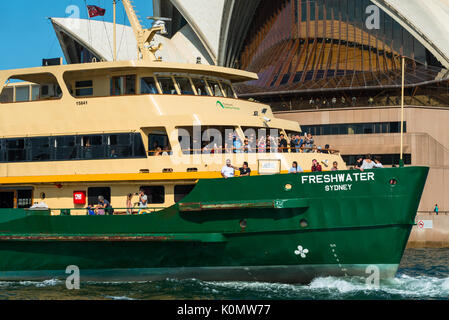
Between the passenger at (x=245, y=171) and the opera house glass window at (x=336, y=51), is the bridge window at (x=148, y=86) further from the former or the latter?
the opera house glass window at (x=336, y=51)

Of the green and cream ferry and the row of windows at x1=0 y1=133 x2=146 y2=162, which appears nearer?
the green and cream ferry

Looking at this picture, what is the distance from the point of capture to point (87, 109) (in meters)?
19.7

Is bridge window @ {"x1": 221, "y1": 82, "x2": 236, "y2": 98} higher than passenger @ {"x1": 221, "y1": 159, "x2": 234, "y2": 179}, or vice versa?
bridge window @ {"x1": 221, "y1": 82, "x2": 236, "y2": 98}

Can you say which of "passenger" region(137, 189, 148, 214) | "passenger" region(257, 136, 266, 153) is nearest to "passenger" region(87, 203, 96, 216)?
"passenger" region(137, 189, 148, 214)

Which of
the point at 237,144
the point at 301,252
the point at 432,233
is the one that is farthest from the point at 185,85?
the point at 432,233

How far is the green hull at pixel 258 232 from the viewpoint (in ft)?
52.4

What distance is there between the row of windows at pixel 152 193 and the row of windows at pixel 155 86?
3.22m

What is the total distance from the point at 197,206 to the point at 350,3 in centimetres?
3785

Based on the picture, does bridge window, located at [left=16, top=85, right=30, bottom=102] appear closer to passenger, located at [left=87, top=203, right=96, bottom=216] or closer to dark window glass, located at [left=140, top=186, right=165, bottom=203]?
passenger, located at [left=87, top=203, right=96, bottom=216]

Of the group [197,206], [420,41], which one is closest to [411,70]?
[420,41]

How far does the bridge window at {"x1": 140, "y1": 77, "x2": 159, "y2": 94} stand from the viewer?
1969 cm

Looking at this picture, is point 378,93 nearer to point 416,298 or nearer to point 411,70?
point 411,70

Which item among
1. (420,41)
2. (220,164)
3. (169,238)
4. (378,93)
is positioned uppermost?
(420,41)

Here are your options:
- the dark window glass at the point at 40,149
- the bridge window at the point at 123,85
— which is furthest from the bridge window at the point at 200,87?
the dark window glass at the point at 40,149
